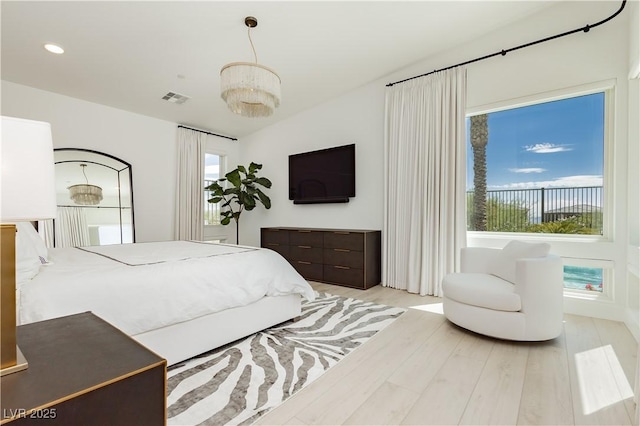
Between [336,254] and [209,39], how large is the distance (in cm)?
286

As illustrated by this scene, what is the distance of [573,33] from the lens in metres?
2.82

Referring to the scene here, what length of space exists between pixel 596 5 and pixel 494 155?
1.52 meters

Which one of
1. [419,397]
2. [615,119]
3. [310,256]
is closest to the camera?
[419,397]

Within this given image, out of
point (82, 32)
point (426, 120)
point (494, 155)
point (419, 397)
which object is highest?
point (82, 32)

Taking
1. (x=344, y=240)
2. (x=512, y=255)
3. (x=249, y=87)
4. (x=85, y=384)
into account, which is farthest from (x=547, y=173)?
(x=85, y=384)

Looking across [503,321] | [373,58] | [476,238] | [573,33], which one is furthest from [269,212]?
[573,33]

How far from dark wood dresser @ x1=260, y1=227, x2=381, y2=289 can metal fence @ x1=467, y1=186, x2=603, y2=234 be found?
1.27 meters

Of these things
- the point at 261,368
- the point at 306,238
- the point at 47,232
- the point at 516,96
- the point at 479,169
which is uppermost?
the point at 516,96

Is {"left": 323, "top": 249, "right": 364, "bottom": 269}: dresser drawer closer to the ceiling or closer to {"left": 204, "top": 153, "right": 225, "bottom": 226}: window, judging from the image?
the ceiling

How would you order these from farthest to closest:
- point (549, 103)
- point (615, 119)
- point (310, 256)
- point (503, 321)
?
point (310, 256), point (549, 103), point (615, 119), point (503, 321)

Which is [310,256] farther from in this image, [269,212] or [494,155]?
[494,155]

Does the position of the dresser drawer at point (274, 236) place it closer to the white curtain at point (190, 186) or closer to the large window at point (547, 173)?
the white curtain at point (190, 186)

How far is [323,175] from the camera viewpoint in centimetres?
460

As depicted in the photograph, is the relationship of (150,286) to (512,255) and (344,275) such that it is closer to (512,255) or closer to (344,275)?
Answer: (344,275)
